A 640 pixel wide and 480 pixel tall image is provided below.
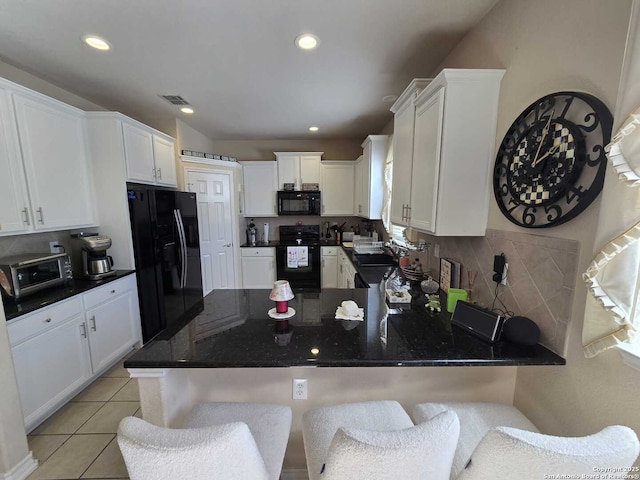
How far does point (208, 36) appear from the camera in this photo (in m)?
1.66

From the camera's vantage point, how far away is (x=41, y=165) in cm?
195

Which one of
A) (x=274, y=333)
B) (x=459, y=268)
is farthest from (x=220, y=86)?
(x=459, y=268)

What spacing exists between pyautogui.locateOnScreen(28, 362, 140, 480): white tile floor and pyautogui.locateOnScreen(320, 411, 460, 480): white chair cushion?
1.61m

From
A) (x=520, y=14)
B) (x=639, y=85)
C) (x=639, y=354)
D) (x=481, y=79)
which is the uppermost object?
(x=520, y=14)

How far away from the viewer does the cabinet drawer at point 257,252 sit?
4070 mm

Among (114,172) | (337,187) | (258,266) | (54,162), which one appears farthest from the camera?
(337,187)

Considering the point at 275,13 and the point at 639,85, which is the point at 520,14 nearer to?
the point at 639,85

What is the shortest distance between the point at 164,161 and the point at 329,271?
9.01 ft

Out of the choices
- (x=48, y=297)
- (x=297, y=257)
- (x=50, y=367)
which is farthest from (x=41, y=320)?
(x=297, y=257)

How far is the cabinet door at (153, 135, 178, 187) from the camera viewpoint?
293cm

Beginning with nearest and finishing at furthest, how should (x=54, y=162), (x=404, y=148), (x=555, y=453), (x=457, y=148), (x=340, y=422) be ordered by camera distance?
(x=555, y=453) → (x=340, y=422) → (x=457, y=148) → (x=404, y=148) → (x=54, y=162)

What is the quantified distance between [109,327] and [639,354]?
321 centimetres

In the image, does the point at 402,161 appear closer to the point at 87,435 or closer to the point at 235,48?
the point at 235,48

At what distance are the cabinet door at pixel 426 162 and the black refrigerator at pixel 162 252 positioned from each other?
6.96 ft
